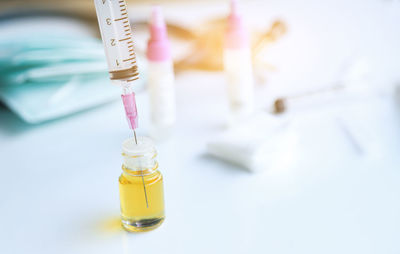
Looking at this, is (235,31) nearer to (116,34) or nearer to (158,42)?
(158,42)

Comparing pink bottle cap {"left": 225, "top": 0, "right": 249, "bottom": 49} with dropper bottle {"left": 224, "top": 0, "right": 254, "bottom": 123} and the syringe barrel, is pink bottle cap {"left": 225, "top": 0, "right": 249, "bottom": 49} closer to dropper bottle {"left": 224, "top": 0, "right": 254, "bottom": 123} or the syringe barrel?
dropper bottle {"left": 224, "top": 0, "right": 254, "bottom": 123}

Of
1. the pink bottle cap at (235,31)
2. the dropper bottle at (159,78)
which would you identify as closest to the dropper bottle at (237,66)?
the pink bottle cap at (235,31)

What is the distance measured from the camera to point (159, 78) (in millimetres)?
682

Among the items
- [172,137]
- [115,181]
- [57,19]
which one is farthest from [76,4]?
[115,181]

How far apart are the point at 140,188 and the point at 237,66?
323mm

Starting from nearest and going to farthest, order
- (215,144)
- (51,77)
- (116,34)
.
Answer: (116,34), (215,144), (51,77)

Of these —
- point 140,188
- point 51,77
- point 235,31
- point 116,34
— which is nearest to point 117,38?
point 116,34

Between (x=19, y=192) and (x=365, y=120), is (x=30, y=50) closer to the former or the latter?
(x=19, y=192)

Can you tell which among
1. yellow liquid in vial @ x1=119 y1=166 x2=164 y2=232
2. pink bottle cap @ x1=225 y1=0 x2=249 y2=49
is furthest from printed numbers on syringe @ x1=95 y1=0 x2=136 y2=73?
pink bottle cap @ x1=225 y1=0 x2=249 y2=49

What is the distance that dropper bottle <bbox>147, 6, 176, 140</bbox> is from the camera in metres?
0.66

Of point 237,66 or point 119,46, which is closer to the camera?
point 119,46

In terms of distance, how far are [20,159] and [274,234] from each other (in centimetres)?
41

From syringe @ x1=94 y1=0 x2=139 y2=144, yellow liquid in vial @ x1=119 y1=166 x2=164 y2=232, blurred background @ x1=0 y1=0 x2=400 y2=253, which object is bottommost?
blurred background @ x1=0 y1=0 x2=400 y2=253

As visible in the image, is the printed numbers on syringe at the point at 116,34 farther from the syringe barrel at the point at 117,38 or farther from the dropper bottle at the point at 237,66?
the dropper bottle at the point at 237,66
